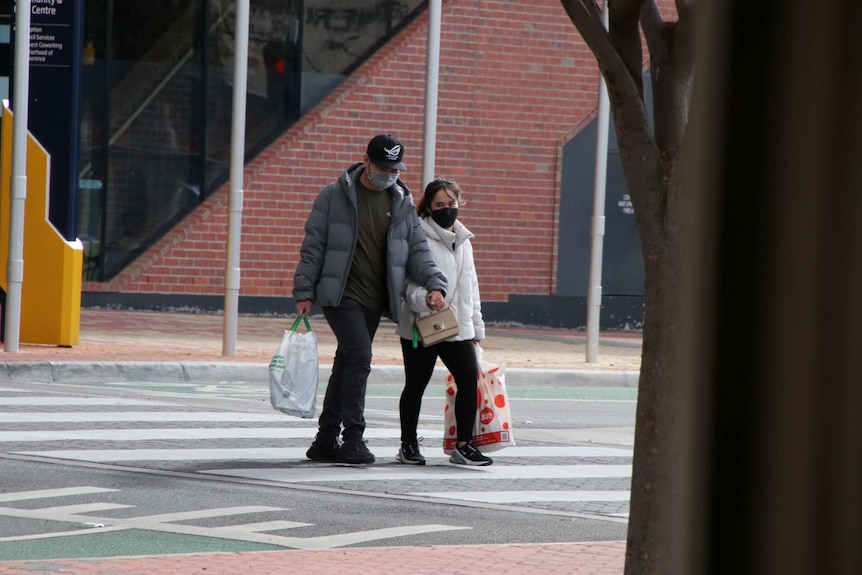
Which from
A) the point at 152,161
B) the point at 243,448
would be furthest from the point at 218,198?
the point at 243,448

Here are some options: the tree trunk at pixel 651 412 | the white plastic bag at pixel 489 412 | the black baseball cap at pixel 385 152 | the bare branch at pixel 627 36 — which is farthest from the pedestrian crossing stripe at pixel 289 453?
the tree trunk at pixel 651 412

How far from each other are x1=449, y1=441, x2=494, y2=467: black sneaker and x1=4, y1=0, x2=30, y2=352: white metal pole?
6.46 m

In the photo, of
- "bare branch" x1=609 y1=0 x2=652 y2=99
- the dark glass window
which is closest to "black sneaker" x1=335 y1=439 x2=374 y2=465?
"bare branch" x1=609 y1=0 x2=652 y2=99

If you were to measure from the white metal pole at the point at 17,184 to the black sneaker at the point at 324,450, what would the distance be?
20.1 ft

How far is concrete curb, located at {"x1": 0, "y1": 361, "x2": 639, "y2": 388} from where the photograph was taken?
45.0 ft

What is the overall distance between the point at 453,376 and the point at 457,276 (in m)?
0.61

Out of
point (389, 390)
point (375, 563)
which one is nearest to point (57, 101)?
point (389, 390)

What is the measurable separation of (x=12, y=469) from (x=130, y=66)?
14.0 m

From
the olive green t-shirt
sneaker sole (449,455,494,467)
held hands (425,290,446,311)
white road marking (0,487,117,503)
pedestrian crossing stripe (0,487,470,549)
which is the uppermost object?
the olive green t-shirt

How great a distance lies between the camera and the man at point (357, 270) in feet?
29.9

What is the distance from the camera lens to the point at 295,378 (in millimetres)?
9211

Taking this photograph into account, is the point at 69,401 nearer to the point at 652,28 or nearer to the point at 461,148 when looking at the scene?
the point at 652,28

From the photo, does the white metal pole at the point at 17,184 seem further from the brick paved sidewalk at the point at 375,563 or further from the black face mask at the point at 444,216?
the brick paved sidewalk at the point at 375,563

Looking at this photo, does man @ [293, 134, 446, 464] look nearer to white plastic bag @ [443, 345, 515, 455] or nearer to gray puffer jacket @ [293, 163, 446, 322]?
gray puffer jacket @ [293, 163, 446, 322]
